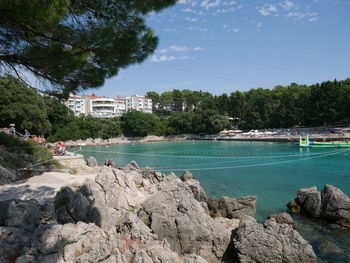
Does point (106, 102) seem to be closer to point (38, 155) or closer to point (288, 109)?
point (288, 109)

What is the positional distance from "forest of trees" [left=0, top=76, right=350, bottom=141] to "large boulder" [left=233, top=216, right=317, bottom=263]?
1344 inches

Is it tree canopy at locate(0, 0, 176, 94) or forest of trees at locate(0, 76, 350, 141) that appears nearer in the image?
tree canopy at locate(0, 0, 176, 94)

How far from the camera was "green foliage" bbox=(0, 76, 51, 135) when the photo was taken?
3516cm

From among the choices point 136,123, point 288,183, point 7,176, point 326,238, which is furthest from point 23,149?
point 136,123

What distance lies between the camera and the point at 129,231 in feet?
21.0

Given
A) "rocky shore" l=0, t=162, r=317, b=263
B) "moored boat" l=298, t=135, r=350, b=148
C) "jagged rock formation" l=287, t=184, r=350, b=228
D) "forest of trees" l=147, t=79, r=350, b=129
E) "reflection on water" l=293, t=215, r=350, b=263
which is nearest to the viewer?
"rocky shore" l=0, t=162, r=317, b=263

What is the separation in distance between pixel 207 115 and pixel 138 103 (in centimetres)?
3290

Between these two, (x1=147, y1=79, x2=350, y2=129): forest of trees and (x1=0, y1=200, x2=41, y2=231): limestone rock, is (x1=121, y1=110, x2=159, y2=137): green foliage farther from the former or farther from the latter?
(x1=0, y1=200, x2=41, y2=231): limestone rock

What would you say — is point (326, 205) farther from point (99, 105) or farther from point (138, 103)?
point (138, 103)

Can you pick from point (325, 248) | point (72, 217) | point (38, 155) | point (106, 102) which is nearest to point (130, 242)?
point (72, 217)

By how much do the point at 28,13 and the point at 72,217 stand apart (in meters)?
4.71

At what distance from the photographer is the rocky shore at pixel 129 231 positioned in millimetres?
Result: 4891

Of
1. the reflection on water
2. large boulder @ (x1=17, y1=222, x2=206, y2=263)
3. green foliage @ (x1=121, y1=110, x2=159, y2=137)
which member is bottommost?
the reflection on water

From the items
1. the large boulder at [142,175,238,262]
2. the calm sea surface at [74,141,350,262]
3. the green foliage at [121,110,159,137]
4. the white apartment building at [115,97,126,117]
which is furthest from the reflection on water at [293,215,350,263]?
the white apartment building at [115,97,126,117]
